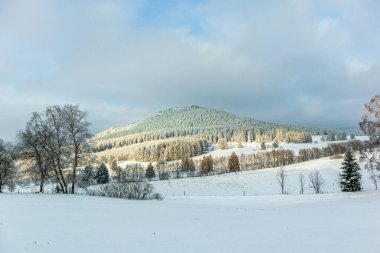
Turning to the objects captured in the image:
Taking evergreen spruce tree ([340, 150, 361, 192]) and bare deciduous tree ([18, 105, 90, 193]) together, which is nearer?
bare deciduous tree ([18, 105, 90, 193])

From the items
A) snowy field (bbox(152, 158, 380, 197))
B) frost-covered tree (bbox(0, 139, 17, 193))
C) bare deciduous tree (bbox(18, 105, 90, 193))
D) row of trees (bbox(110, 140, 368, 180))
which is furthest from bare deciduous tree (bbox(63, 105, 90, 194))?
row of trees (bbox(110, 140, 368, 180))

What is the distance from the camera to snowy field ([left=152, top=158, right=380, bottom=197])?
82.4 m

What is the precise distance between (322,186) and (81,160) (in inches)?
2491

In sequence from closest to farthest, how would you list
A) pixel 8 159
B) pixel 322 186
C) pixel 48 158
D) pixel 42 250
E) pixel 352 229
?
pixel 42 250, pixel 352 229, pixel 48 158, pixel 8 159, pixel 322 186

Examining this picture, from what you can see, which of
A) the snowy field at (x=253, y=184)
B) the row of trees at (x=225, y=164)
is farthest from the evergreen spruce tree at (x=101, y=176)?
the row of trees at (x=225, y=164)

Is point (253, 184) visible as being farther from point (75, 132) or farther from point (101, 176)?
point (75, 132)

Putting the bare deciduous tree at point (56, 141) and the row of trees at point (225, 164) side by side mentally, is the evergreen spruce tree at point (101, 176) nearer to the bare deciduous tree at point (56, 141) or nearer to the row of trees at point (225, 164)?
the row of trees at point (225, 164)

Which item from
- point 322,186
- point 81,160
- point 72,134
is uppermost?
point 72,134

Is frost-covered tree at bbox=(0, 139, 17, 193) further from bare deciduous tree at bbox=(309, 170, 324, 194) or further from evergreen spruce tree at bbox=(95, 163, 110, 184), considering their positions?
bare deciduous tree at bbox=(309, 170, 324, 194)

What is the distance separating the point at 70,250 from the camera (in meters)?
13.2

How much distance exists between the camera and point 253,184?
9294 centimetres

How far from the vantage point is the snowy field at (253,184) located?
270 ft

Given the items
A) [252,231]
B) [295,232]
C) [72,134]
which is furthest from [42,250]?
[72,134]

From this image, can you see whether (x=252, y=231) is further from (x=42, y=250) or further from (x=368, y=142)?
(x=368, y=142)
